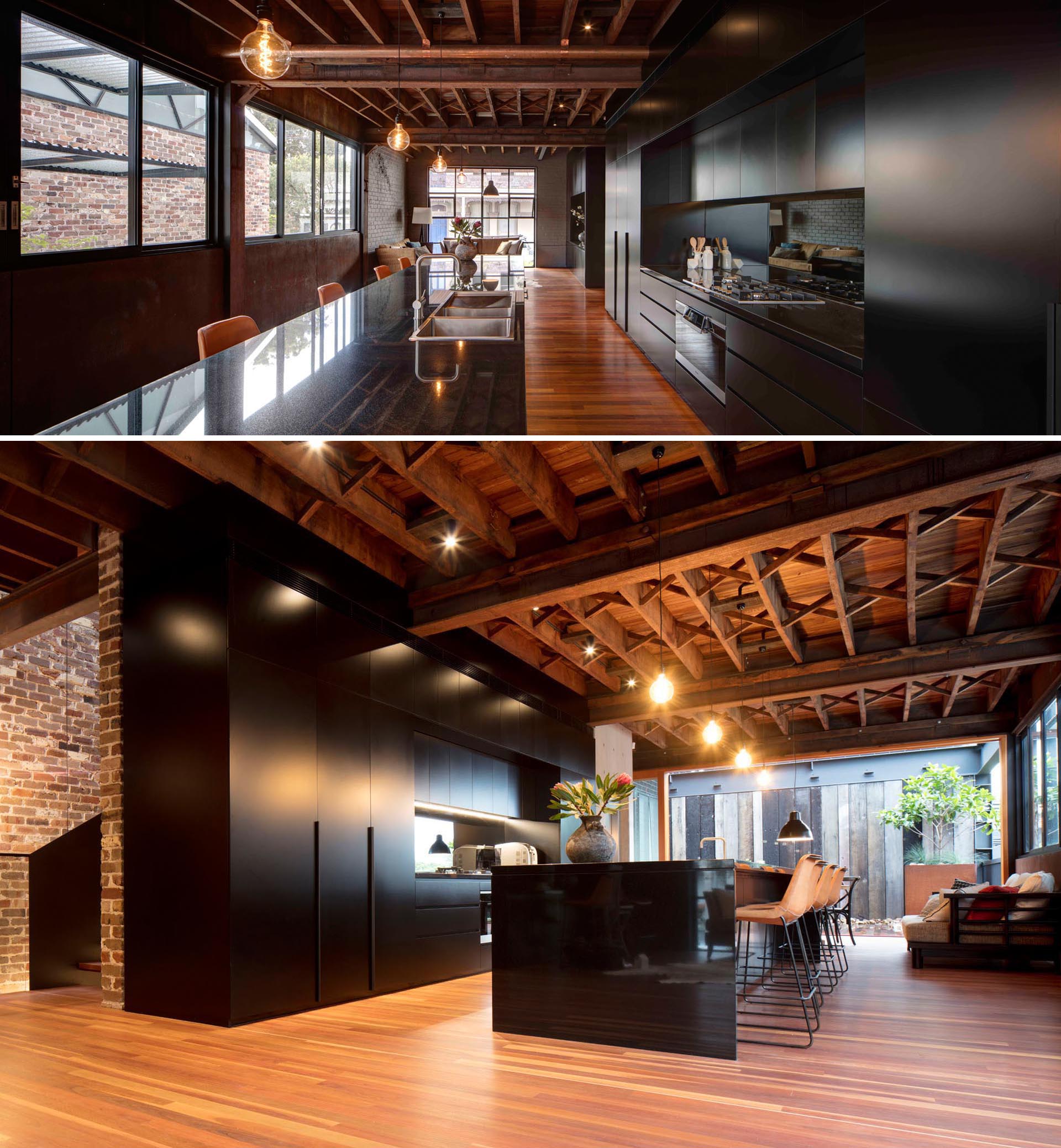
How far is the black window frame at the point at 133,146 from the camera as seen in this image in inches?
168

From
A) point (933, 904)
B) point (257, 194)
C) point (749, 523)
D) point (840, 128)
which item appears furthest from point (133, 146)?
A: point (933, 904)

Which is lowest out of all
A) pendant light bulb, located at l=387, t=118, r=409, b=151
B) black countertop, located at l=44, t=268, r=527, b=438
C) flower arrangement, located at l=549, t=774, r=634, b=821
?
flower arrangement, located at l=549, t=774, r=634, b=821

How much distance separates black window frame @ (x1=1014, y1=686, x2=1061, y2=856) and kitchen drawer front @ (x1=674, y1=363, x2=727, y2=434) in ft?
17.8

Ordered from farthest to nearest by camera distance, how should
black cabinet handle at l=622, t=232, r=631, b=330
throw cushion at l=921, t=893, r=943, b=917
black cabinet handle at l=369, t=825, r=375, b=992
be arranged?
1. throw cushion at l=921, t=893, r=943, b=917
2. black cabinet handle at l=622, t=232, r=631, b=330
3. black cabinet handle at l=369, t=825, r=375, b=992

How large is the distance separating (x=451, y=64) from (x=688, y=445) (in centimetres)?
271

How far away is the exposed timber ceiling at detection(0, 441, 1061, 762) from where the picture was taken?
4.80 metres

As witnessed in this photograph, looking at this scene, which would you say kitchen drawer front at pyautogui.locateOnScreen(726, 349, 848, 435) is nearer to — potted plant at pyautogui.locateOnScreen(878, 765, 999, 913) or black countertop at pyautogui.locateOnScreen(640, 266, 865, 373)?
black countertop at pyautogui.locateOnScreen(640, 266, 865, 373)

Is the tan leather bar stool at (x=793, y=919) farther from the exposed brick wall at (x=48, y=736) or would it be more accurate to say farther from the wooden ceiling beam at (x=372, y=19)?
the exposed brick wall at (x=48, y=736)

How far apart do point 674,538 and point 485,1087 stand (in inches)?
132

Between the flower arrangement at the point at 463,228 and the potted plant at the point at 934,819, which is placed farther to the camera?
the potted plant at the point at 934,819

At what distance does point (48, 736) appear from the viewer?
Result: 24.5 ft

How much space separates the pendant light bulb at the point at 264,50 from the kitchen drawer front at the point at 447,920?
5.00m

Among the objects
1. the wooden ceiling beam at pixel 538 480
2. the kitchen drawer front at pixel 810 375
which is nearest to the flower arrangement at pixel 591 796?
the wooden ceiling beam at pixel 538 480

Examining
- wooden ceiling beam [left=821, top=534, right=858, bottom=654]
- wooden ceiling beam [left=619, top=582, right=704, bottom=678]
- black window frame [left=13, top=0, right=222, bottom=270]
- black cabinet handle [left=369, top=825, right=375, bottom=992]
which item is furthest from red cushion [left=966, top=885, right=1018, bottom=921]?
black window frame [left=13, top=0, right=222, bottom=270]
